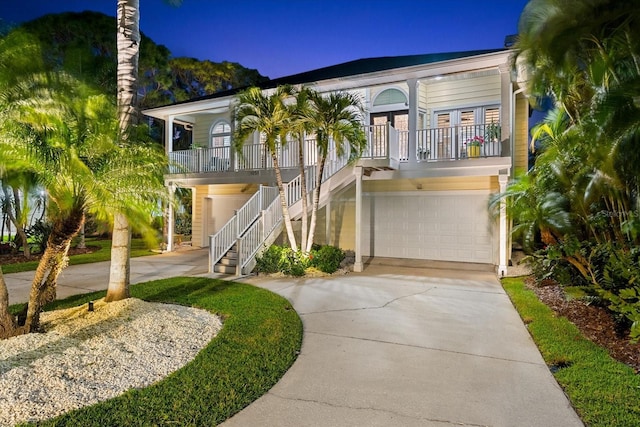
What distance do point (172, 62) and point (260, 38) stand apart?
29414mm

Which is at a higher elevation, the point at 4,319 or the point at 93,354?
the point at 4,319

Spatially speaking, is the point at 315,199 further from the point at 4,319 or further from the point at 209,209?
the point at 209,209

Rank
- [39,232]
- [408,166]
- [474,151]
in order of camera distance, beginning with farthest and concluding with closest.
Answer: [39,232] → [408,166] → [474,151]

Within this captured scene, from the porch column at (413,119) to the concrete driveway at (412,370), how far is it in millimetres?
4526

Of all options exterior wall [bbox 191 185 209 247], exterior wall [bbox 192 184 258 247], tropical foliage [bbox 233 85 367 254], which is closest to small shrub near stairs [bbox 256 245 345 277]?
tropical foliage [bbox 233 85 367 254]

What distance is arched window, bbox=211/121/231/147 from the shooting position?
17059 mm

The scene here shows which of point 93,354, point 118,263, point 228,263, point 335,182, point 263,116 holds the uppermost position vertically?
point 263,116

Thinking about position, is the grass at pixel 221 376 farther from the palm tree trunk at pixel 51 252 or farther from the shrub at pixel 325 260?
the shrub at pixel 325 260

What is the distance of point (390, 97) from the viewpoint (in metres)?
14.1

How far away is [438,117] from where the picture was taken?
13.8 meters

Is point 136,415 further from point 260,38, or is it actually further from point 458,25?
point 458,25

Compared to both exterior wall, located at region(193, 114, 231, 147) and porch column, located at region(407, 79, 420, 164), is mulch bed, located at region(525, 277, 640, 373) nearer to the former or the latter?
porch column, located at region(407, 79, 420, 164)

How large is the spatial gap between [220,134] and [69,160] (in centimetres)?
1254

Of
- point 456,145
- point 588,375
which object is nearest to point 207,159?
point 456,145
